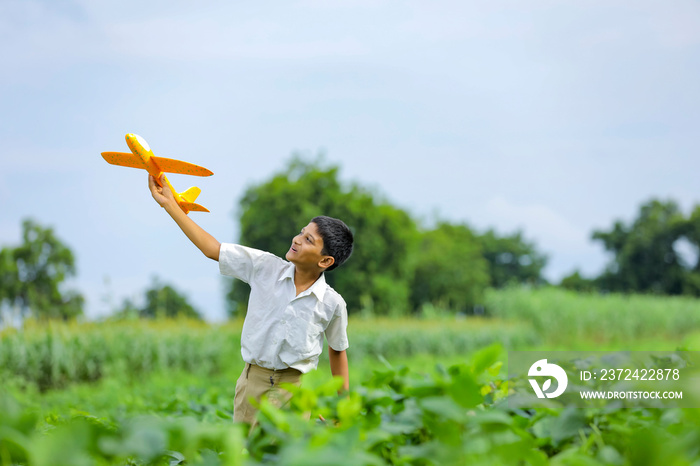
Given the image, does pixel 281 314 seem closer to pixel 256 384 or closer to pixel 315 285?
pixel 315 285

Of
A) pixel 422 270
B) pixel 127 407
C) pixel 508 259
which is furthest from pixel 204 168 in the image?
pixel 508 259

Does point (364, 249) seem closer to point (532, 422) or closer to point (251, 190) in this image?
point (251, 190)

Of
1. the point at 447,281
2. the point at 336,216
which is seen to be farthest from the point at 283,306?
the point at 447,281

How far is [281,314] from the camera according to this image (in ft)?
7.95

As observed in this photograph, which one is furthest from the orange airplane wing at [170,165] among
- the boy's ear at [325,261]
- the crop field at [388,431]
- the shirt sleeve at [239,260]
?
the crop field at [388,431]

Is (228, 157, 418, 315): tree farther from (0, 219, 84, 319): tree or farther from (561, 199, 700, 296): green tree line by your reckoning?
(561, 199, 700, 296): green tree line

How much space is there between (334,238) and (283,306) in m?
0.35

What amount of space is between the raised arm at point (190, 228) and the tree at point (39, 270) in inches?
828

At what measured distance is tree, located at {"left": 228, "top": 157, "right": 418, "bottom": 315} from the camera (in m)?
20.5

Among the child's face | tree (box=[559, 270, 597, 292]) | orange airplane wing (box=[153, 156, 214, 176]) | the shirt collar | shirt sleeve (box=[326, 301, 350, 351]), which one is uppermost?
orange airplane wing (box=[153, 156, 214, 176])

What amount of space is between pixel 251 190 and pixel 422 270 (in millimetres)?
10100

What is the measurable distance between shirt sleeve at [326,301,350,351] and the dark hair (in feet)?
0.61

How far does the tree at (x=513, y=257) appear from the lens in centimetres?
3875

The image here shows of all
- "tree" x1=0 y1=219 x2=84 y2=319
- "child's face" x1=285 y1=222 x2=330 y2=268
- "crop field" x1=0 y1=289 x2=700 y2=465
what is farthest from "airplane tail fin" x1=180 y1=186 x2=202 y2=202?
"tree" x1=0 y1=219 x2=84 y2=319
